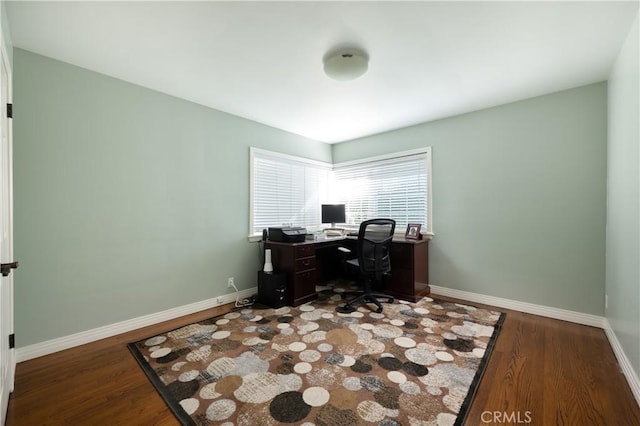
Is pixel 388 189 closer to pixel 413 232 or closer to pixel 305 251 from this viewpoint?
pixel 413 232

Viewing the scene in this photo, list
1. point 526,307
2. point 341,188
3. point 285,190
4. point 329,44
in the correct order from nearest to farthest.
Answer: point 329,44, point 526,307, point 285,190, point 341,188

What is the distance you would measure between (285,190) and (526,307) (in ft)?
11.2

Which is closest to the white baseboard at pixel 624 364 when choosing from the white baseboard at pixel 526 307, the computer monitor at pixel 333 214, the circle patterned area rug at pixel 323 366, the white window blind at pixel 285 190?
the white baseboard at pixel 526 307

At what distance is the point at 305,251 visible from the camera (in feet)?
11.1

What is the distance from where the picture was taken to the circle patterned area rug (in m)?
1.58

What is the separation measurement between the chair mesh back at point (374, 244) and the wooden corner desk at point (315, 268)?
1.31 feet

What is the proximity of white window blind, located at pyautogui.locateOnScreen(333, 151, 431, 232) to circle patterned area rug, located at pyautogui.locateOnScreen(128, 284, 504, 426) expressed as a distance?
60.4 inches

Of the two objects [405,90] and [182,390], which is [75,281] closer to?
[182,390]

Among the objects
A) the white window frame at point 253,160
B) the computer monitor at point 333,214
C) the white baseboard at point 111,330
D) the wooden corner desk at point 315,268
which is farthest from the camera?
the computer monitor at point 333,214

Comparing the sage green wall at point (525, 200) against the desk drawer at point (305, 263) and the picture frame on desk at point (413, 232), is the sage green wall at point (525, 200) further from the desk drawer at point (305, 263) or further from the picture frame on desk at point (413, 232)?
the desk drawer at point (305, 263)

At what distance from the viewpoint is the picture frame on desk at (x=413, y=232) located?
12.2 feet

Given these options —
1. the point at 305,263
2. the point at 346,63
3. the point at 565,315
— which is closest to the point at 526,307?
the point at 565,315

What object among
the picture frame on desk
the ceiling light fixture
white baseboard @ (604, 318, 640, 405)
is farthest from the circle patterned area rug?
the ceiling light fixture

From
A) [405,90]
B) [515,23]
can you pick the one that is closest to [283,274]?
[405,90]
